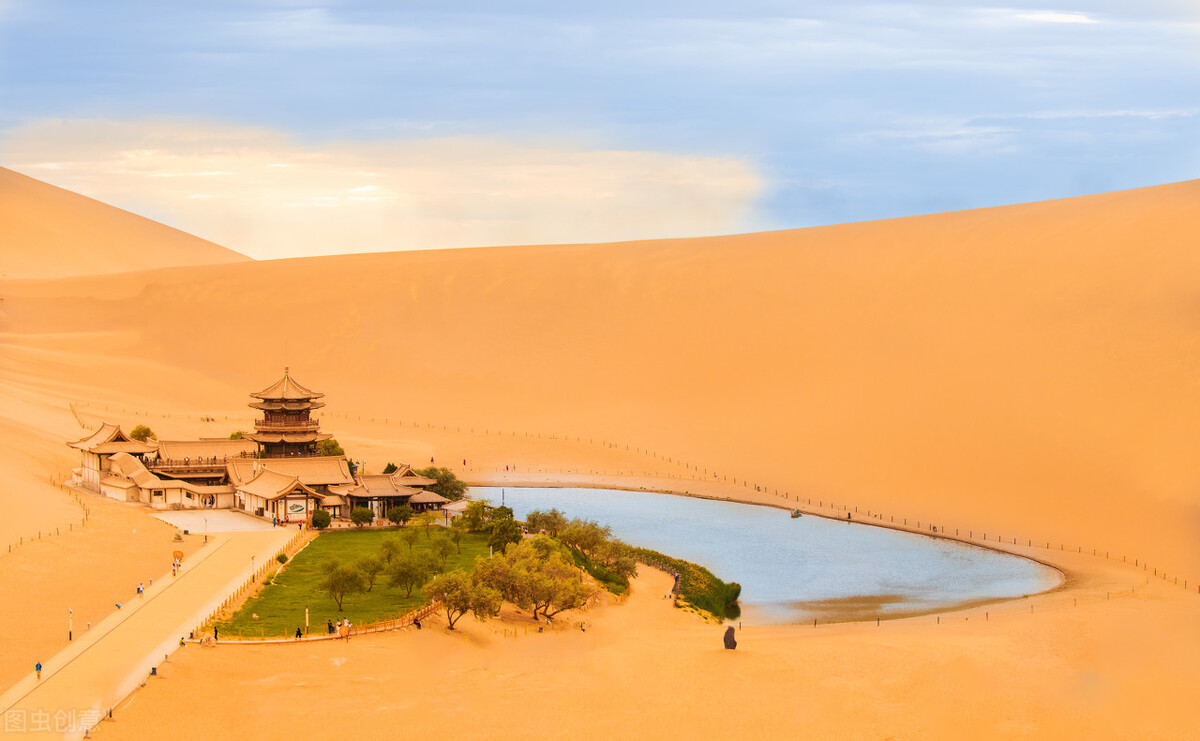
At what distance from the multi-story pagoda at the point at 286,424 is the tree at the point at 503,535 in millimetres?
17480

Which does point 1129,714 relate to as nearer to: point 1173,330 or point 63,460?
point 1173,330

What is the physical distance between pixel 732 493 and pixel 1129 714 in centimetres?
3041

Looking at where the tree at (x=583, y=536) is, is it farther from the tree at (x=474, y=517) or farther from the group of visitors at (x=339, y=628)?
the group of visitors at (x=339, y=628)

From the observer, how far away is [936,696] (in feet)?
89.5

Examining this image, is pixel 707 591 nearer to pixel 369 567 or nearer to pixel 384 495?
pixel 369 567

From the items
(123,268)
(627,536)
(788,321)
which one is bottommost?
(627,536)

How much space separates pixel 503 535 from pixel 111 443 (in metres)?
20.9

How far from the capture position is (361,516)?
4766 centimetres

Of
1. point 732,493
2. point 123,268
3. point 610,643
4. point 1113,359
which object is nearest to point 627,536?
point 732,493

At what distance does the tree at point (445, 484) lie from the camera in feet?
171

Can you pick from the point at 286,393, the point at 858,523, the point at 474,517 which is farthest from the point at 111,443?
the point at 858,523

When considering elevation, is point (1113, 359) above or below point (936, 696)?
above

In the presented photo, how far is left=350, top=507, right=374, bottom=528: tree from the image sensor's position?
47.6 metres

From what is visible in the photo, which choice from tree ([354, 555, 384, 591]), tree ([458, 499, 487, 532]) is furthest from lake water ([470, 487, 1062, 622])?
tree ([354, 555, 384, 591])
